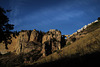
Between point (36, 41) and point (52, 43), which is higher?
point (36, 41)

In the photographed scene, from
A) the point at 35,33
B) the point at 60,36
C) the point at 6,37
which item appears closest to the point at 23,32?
the point at 35,33

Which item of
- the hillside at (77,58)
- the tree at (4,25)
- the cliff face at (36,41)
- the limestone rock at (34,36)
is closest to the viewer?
the hillside at (77,58)

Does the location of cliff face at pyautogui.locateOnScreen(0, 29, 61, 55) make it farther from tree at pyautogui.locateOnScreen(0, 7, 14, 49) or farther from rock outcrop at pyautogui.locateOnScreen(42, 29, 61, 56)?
tree at pyautogui.locateOnScreen(0, 7, 14, 49)

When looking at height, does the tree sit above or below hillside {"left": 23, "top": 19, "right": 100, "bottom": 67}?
above

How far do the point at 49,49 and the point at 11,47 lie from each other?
53.9m

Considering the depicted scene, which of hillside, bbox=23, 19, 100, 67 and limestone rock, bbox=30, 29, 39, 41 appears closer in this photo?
hillside, bbox=23, 19, 100, 67

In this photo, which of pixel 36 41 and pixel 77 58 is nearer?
pixel 77 58

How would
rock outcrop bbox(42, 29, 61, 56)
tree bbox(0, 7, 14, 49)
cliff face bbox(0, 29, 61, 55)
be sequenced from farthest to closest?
cliff face bbox(0, 29, 61, 55), rock outcrop bbox(42, 29, 61, 56), tree bbox(0, 7, 14, 49)

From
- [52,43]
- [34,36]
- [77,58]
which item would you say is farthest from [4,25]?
[34,36]

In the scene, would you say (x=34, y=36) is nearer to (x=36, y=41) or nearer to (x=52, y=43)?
(x=36, y=41)

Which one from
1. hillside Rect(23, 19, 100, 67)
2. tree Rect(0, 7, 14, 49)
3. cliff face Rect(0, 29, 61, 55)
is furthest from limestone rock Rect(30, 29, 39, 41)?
Result: hillside Rect(23, 19, 100, 67)

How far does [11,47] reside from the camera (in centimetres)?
10319

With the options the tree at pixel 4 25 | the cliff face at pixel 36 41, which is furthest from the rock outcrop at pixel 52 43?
the tree at pixel 4 25

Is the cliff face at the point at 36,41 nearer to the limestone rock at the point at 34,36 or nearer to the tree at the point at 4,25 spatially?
the limestone rock at the point at 34,36
